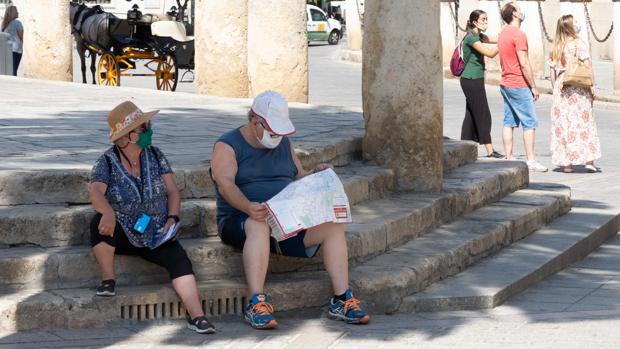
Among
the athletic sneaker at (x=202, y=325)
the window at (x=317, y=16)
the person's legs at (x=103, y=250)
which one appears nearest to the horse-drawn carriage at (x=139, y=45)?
the person's legs at (x=103, y=250)

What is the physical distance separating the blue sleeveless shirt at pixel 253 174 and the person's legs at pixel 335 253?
0.36m

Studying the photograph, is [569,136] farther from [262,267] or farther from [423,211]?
[262,267]

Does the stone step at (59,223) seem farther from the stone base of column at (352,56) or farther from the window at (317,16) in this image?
the window at (317,16)

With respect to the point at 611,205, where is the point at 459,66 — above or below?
above

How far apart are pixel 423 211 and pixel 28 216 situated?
2.67 metres

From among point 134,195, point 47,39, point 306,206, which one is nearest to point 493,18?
point 47,39

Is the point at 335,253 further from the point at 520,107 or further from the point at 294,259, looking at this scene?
the point at 520,107

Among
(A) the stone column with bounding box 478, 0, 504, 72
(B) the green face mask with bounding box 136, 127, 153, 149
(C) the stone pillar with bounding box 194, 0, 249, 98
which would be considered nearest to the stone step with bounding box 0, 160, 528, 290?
(B) the green face mask with bounding box 136, 127, 153, 149

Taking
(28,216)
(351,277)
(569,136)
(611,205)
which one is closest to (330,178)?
(351,277)

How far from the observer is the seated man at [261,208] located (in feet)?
22.6

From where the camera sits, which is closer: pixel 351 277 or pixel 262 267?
pixel 262 267

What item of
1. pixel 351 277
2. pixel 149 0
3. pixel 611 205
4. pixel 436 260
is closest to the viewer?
pixel 351 277

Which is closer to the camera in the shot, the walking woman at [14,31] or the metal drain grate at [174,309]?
the metal drain grate at [174,309]

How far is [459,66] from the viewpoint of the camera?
1363 cm
